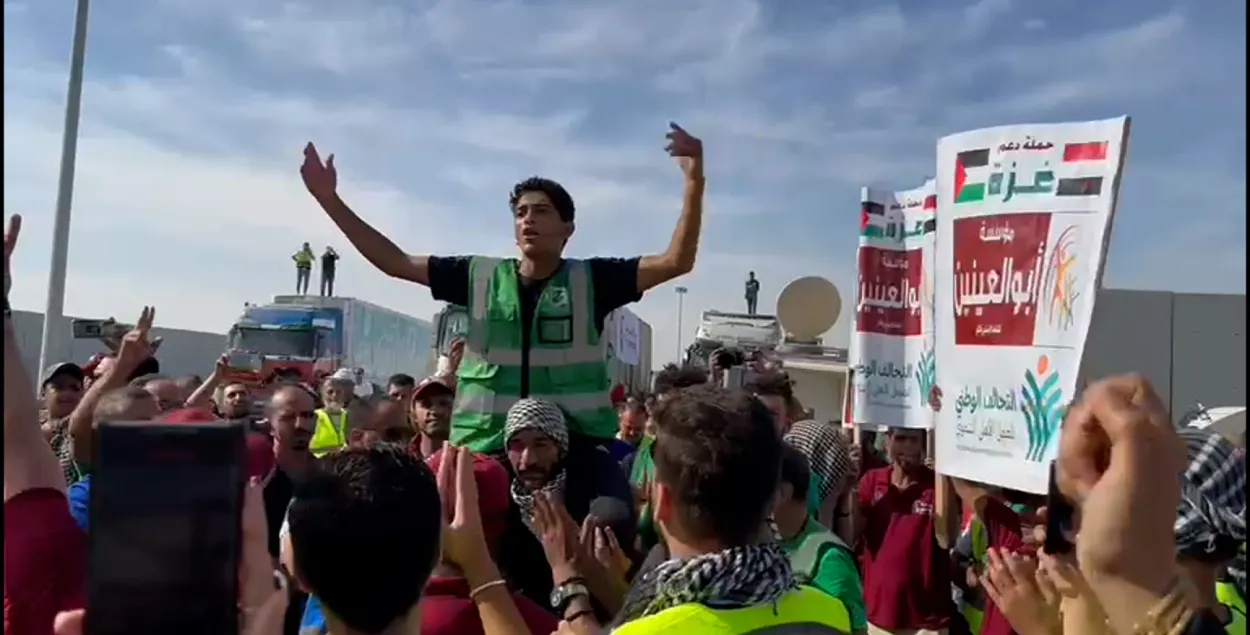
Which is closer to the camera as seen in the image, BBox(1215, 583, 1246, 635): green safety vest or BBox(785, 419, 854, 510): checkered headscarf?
BBox(1215, 583, 1246, 635): green safety vest

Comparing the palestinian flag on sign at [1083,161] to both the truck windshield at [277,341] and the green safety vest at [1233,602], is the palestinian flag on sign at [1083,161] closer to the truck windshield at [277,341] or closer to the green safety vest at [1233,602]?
the green safety vest at [1233,602]

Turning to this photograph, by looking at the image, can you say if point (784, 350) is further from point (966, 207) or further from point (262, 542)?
point (262, 542)

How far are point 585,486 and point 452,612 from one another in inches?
44.4

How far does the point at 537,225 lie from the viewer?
12.0 ft

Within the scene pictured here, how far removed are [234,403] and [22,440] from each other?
503 cm

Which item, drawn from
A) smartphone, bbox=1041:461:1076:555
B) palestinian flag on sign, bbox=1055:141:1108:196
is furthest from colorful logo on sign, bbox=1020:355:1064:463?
smartphone, bbox=1041:461:1076:555

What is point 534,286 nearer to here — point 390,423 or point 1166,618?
point 1166,618

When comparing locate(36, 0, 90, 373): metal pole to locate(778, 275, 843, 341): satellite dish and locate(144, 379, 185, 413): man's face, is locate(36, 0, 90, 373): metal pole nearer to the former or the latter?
locate(144, 379, 185, 413): man's face

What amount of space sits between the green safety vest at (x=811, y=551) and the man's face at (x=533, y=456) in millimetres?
794

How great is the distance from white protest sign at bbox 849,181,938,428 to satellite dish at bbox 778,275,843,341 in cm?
1179

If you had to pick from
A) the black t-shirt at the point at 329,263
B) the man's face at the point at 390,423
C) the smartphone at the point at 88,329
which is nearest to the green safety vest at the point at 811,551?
the man's face at the point at 390,423

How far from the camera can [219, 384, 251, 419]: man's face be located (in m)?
6.90

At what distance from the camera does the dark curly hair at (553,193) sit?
371cm

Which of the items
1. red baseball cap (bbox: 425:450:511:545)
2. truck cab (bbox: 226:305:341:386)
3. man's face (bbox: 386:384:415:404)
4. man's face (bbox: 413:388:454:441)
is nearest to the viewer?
red baseball cap (bbox: 425:450:511:545)
